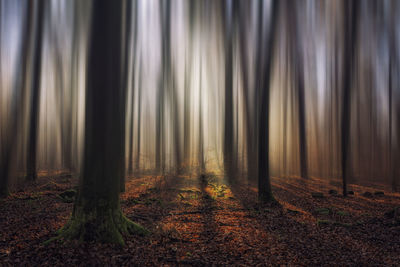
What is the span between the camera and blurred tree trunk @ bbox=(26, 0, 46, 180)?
13.1 metres

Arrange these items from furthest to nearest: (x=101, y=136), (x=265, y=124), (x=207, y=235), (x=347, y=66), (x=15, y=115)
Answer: (x=347, y=66) < (x=265, y=124) < (x=15, y=115) < (x=207, y=235) < (x=101, y=136)

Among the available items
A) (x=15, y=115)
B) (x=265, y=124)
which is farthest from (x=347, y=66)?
(x=15, y=115)

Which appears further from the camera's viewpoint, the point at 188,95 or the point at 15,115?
the point at 188,95

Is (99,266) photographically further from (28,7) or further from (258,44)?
(28,7)

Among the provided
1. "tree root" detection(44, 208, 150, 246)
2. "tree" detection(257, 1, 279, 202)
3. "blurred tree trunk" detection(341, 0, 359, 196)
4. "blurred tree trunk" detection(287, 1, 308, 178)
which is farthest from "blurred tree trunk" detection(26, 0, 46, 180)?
"blurred tree trunk" detection(341, 0, 359, 196)

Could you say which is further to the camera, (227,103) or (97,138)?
(227,103)

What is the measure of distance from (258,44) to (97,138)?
9.62 meters

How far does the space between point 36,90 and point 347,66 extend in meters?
18.7

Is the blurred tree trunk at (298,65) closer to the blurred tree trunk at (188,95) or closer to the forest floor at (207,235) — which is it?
the blurred tree trunk at (188,95)

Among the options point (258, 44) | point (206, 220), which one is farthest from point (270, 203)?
point (258, 44)

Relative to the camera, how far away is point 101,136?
19.0ft

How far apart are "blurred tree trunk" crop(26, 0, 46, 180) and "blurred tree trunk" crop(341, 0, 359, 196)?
1794 centimetres

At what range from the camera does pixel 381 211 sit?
1124 centimetres

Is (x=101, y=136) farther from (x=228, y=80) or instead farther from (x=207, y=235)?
(x=228, y=80)
